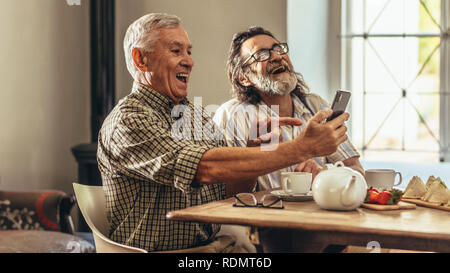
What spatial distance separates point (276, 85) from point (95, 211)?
105cm

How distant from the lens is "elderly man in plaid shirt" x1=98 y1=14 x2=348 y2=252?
1.58 metres

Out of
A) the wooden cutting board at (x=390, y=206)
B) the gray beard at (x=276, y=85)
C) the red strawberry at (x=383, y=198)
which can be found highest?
the gray beard at (x=276, y=85)

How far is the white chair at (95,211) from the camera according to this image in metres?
1.71

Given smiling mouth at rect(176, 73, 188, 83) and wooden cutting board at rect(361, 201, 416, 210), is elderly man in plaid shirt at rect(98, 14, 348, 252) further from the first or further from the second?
wooden cutting board at rect(361, 201, 416, 210)

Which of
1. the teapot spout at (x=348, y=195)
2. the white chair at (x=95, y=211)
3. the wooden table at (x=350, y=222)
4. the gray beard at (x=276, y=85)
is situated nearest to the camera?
the wooden table at (x=350, y=222)

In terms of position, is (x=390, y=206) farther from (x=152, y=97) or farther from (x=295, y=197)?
(x=152, y=97)

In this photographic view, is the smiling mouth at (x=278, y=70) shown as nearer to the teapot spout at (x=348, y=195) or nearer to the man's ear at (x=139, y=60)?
the man's ear at (x=139, y=60)

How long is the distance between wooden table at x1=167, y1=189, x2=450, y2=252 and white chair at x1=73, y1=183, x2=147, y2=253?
1.04 ft

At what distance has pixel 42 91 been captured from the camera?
360 cm

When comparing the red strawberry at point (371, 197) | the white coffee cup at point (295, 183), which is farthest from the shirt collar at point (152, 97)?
the red strawberry at point (371, 197)

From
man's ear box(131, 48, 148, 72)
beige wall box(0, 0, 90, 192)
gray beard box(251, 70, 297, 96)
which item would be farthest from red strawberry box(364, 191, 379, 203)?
beige wall box(0, 0, 90, 192)

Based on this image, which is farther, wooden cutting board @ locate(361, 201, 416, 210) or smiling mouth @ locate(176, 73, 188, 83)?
smiling mouth @ locate(176, 73, 188, 83)
